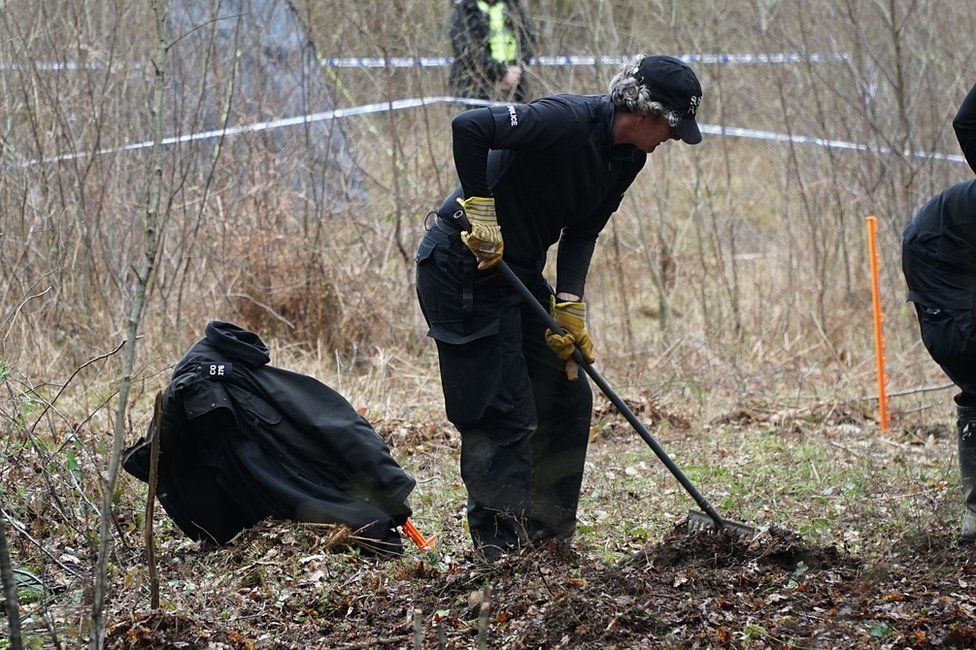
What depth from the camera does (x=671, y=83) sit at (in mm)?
4074

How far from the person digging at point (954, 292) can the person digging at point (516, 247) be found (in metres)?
1.24

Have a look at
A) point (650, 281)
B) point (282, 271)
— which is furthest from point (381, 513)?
point (650, 281)

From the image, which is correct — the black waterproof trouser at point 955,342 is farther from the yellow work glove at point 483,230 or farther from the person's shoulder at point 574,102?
the yellow work glove at point 483,230

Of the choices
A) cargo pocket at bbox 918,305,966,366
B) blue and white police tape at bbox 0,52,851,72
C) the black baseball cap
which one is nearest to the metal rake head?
cargo pocket at bbox 918,305,966,366

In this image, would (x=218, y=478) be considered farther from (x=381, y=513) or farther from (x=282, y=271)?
(x=282, y=271)

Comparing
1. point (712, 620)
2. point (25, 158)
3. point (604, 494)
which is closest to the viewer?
point (712, 620)

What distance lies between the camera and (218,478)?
4.75 metres

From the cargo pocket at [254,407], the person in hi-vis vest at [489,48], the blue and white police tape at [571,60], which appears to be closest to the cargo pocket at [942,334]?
the cargo pocket at [254,407]

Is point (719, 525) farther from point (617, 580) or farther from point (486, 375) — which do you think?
point (486, 375)

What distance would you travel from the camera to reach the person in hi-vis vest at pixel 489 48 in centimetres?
934

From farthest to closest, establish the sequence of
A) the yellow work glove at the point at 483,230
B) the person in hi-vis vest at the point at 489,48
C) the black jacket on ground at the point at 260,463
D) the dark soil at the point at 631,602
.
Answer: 1. the person in hi-vis vest at the point at 489,48
2. the black jacket on ground at the point at 260,463
3. the yellow work glove at the point at 483,230
4. the dark soil at the point at 631,602

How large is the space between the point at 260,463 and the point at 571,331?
4.84 feet

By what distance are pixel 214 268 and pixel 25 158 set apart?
1.51m

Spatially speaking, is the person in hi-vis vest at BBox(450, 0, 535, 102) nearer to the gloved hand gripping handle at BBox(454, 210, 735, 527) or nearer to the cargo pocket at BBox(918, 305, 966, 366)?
the gloved hand gripping handle at BBox(454, 210, 735, 527)
